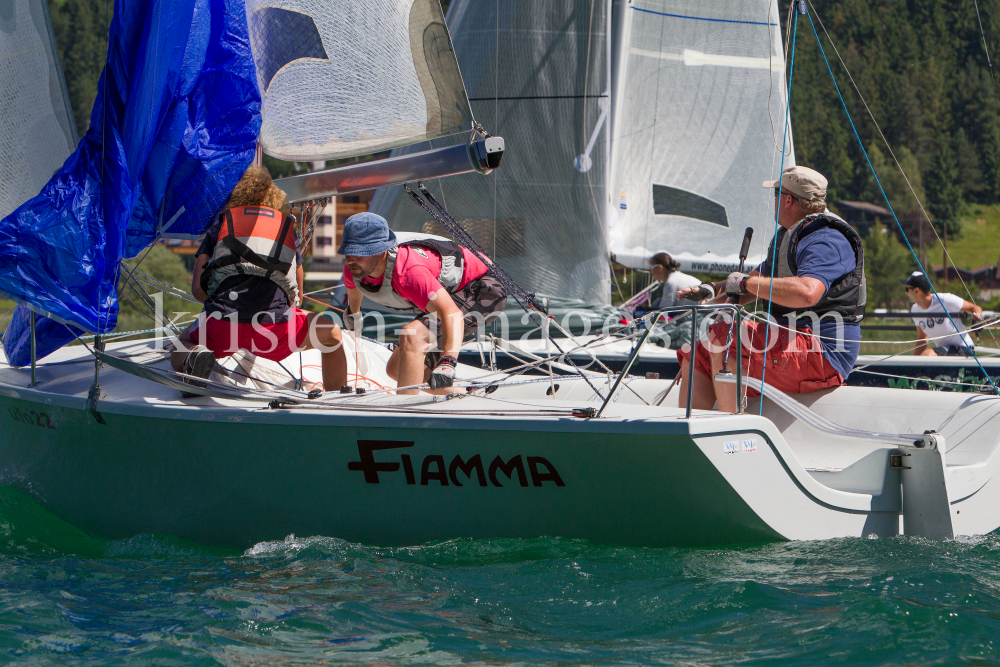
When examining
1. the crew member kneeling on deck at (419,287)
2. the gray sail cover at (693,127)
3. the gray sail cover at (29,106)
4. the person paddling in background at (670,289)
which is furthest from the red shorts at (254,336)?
the gray sail cover at (693,127)

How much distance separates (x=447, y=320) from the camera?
3885 millimetres

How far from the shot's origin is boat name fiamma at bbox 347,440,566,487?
11.5 feet

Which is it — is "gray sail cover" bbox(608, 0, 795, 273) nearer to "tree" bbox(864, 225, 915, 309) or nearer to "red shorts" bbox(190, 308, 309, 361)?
"red shorts" bbox(190, 308, 309, 361)

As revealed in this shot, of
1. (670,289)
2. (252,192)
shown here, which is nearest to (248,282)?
(252,192)

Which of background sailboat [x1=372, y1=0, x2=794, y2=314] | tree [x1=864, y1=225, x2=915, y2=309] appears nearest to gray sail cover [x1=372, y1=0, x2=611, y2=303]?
background sailboat [x1=372, y1=0, x2=794, y2=314]

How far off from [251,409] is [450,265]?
1.22 m

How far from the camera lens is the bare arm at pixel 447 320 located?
3846mm

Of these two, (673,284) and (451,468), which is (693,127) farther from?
(451,468)

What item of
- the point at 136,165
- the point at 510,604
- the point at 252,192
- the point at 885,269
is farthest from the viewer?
the point at 885,269

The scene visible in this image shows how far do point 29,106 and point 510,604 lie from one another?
9.93 feet

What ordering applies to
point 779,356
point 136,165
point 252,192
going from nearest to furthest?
point 136,165 → point 252,192 → point 779,356

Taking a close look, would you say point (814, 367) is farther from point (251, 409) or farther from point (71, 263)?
point (71, 263)

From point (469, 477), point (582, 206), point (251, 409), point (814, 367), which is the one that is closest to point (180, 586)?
point (251, 409)

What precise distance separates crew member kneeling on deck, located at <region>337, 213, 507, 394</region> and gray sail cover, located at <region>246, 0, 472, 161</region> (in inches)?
22.9
